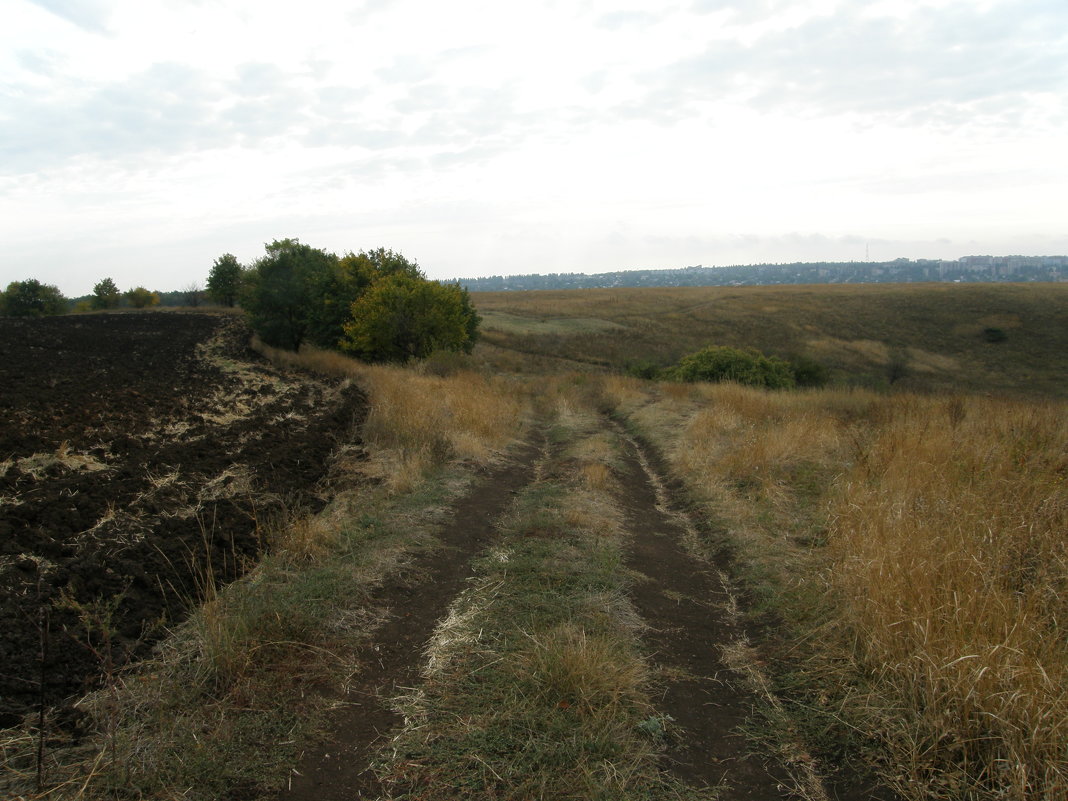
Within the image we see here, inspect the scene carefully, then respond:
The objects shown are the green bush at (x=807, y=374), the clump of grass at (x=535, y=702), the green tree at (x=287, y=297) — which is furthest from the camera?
the green bush at (x=807, y=374)

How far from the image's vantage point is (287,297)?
31281 millimetres

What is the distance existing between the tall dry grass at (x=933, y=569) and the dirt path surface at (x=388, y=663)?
2.64m

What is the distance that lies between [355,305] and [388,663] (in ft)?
80.2

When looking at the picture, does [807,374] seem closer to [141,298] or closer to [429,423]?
[429,423]

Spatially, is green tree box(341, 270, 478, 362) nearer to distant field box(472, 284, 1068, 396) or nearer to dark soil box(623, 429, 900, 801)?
distant field box(472, 284, 1068, 396)

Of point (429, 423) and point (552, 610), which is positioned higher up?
point (429, 423)

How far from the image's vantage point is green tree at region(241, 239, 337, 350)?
31.2m

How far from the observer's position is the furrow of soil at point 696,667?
3.36 meters

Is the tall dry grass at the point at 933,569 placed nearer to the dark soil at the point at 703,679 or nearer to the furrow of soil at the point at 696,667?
the dark soil at the point at 703,679

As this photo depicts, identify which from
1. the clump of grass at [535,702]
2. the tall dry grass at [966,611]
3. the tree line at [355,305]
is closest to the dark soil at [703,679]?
the clump of grass at [535,702]

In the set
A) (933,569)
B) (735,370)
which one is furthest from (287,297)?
(933,569)

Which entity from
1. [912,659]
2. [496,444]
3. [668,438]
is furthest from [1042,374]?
[912,659]

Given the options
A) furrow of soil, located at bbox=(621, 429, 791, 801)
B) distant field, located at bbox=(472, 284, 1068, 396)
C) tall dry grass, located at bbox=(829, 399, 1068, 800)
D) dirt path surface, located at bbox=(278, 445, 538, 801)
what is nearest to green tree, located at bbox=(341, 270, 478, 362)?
distant field, located at bbox=(472, 284, 1068, 396)

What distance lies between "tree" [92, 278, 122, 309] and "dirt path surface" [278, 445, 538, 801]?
83.1 meters
